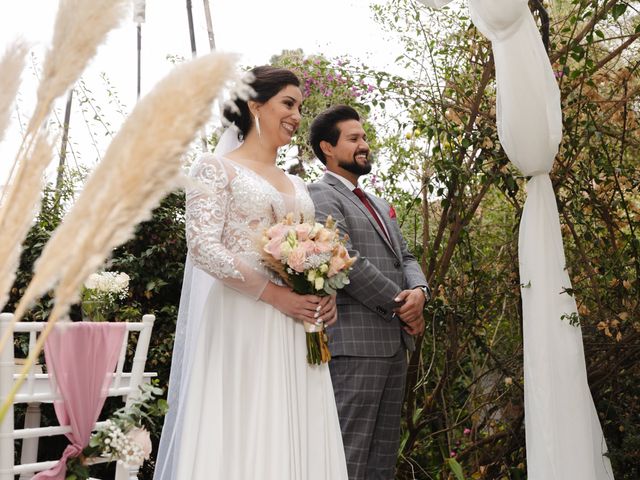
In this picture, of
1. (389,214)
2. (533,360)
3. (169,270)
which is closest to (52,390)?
(389,214)

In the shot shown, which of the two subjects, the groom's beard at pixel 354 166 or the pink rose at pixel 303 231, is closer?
the pink rose at pixel 303 231

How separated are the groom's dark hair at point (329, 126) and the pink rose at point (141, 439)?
139 cm

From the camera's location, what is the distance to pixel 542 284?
333 centimetres

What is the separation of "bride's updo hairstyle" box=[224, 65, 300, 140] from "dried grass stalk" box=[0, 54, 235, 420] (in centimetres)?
238

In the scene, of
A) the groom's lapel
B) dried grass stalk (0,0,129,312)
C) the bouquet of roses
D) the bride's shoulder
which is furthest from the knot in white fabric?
dried grass stalk (0,0,129,312)

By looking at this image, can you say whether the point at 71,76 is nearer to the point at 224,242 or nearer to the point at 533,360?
the point at 224,242

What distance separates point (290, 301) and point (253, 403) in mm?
340

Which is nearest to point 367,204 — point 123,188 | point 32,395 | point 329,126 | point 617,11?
point 329,126

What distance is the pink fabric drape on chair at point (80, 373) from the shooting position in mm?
3115

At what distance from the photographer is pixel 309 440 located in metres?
2.79

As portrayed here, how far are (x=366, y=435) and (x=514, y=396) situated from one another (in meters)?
1.22

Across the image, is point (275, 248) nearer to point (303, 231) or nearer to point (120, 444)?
point (303, 231)

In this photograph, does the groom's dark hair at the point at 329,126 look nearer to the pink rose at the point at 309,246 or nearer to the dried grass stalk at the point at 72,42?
the pink rose at the point at 309,246

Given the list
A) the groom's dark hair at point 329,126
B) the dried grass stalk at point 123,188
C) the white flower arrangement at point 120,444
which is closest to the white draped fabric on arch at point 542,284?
the groom's dark hair at point 329,126
